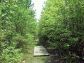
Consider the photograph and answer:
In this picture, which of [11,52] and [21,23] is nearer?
[11,52]

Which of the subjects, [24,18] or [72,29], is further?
[24,18]

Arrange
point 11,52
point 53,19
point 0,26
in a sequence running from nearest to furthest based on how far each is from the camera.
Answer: point 0,26, point 11,52, point 53,19

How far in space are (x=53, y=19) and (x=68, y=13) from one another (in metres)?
1.53

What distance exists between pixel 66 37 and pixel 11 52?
10.9 feet

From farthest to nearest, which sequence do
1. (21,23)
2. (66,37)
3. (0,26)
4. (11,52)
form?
(21,23) < (66,37) < (11,52) < (0,26)

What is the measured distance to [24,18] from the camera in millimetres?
15914

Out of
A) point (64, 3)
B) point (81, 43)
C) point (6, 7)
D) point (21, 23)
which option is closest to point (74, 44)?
point (81, 43)

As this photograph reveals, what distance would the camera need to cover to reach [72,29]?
10352 millimetres

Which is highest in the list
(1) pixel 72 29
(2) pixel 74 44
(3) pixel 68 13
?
(3) pixel 68 13

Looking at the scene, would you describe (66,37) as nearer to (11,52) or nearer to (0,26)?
(11,52)

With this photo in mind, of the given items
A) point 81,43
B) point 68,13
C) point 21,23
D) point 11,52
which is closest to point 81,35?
point 81,43

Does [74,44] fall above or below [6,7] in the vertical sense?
below

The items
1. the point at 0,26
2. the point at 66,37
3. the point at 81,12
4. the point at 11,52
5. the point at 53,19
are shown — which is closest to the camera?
the point at 0,26

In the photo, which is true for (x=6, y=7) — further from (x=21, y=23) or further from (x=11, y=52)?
(x=21, y=23)
